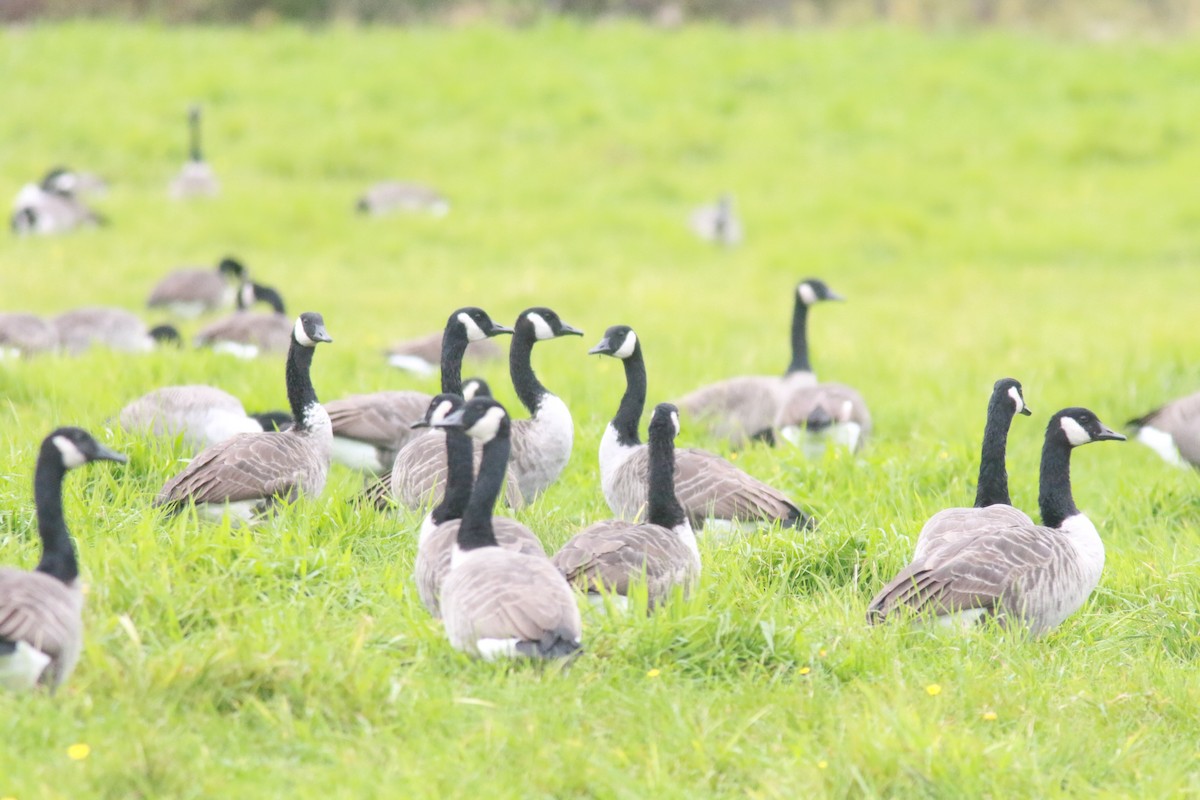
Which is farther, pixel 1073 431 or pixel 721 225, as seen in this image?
pixel 721 225

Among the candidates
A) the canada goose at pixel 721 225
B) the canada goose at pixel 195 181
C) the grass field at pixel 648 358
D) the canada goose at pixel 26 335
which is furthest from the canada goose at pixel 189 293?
the canada goose at pixel 721 225

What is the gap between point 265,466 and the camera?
22.4ft

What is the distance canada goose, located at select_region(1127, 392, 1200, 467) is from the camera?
9.74 m

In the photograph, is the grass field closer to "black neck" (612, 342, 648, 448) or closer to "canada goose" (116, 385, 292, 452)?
"canada goose" (116, 385, 292, 452)

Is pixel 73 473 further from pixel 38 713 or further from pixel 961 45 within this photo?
pixel 961 45

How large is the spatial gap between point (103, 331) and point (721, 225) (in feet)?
28.6

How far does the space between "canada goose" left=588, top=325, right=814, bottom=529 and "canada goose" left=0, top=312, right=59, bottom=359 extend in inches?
209

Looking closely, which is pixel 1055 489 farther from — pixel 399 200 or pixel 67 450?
pixel 399 200

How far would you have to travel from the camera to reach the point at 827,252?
17.4 meters

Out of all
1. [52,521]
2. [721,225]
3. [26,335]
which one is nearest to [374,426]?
[52,521]

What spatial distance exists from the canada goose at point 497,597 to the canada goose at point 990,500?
6.40 ft

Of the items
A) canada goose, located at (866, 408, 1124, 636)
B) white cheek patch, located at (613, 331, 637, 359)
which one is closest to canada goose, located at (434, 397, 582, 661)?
canada goose, located at (866, 408, 1124, 636)

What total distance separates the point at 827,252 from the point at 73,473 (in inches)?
477

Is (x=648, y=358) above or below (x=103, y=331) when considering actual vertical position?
below
